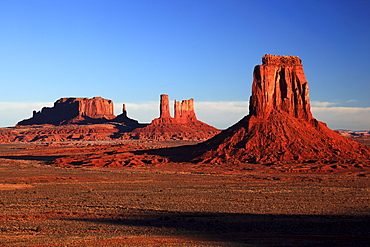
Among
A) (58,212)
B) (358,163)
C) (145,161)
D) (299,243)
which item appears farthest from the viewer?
(145,161)

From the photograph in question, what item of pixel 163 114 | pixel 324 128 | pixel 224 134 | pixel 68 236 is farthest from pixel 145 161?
pixel 163 114

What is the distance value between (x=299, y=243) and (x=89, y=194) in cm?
2049

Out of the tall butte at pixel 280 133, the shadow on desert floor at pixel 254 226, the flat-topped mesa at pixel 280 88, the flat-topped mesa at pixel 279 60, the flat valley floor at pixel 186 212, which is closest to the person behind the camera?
the shadow on desert floor at pixel 254 226

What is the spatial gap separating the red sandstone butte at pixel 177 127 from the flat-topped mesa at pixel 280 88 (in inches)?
3481

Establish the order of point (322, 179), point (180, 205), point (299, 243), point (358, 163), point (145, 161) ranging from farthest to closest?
point (145, 161), point (358, 163), point (322, 179), point (180, 205), point (299, 243)

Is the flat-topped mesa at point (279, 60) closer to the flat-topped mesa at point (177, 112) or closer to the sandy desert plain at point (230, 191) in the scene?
the sandy desert plain at point (230, 191)

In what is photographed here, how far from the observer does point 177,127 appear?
17412cm

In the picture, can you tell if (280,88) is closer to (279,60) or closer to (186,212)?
(279,60)

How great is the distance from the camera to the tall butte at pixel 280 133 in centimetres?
6444

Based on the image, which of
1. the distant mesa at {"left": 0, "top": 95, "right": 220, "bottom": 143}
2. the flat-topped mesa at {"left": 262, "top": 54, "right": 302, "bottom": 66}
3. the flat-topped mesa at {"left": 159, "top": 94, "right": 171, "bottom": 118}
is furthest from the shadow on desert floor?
the flat-topped mesa at {"left": 159, "top": 94, "right": 171, "bottom": 118}

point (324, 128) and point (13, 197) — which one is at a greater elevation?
point (324, 128)

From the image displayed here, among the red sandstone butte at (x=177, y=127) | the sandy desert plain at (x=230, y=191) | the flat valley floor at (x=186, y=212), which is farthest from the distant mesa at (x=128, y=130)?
the flat valley floor at (x=186, y=212)

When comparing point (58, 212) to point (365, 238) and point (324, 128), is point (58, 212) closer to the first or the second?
point (365, 238)

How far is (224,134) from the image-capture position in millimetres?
73188
